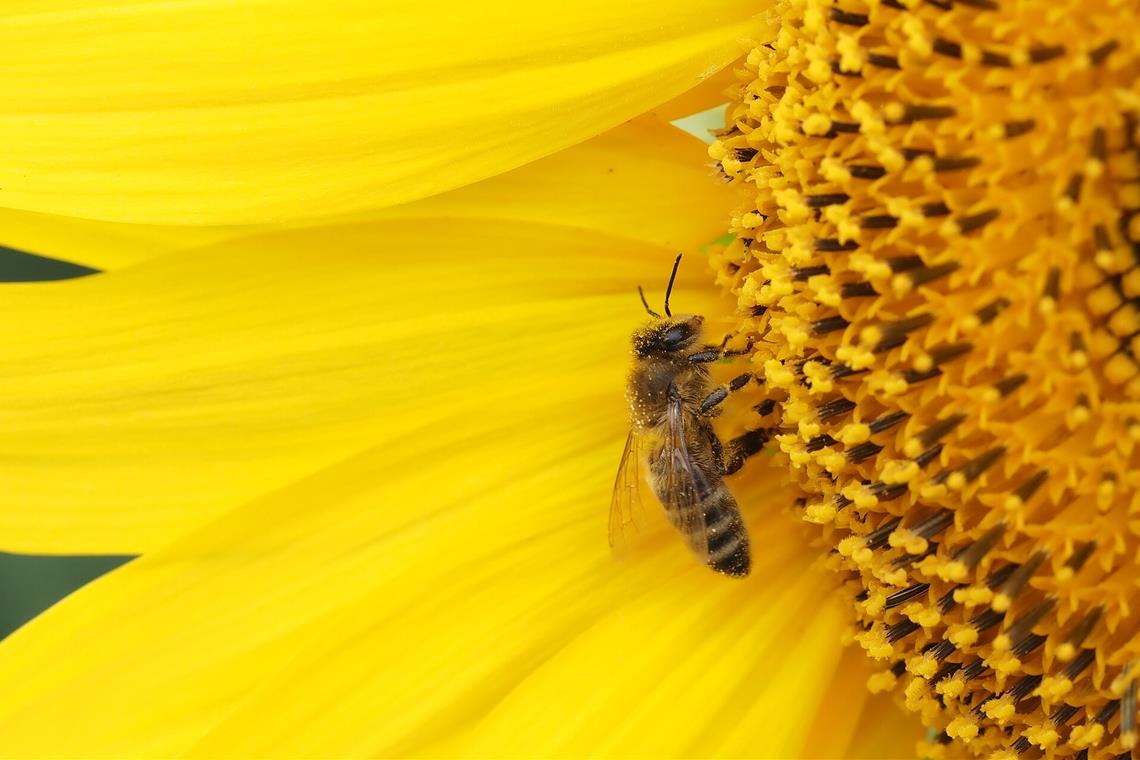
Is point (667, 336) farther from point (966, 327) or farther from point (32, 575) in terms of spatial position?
point (32, 575)

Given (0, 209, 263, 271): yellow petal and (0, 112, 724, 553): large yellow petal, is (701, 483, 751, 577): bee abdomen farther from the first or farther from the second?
(0, 209, 263, 271): yellow petal

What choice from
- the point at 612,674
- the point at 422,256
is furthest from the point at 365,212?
the point at 612,674

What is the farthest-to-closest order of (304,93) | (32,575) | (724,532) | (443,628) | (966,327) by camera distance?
(32,575) → (443,628) → (724,532) → (304,93) → (966,327)

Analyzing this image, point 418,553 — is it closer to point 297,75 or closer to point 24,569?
point 297,75

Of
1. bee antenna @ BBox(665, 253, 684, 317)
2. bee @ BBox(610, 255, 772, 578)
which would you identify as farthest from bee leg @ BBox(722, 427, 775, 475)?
bee antenna @ BBox(665, 253, 684, 317)

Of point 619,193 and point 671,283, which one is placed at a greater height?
point 619,193

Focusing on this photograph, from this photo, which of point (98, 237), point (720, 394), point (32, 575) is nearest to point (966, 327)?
point (720, 394)
